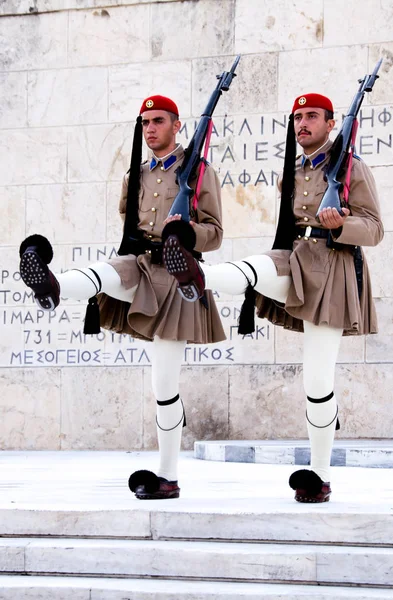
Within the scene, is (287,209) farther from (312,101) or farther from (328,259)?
(312,101)

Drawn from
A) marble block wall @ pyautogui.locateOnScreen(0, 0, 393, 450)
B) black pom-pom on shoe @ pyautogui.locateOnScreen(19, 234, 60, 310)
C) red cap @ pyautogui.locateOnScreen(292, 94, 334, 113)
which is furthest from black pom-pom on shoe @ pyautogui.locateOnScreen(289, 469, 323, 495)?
marble block wall @ pyautogui.locateOnScreen(0, 0, 393, 450)

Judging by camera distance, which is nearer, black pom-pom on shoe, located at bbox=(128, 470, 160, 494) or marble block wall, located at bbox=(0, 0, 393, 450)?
black pom-pom on shoe, located at bbox=(128, 470, 160, 494)

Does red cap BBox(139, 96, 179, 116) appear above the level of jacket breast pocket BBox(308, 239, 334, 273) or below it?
above

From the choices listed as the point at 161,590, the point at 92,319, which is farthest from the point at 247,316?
the point at 161,590

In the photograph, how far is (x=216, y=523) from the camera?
4879mm

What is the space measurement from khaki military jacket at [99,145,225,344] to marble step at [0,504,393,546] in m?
0.92

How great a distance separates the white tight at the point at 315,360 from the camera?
5429 mm

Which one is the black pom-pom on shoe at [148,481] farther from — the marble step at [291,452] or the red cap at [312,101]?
the marble step at [291,452]

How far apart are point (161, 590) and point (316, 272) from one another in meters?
1.79

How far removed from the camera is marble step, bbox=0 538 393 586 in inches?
177

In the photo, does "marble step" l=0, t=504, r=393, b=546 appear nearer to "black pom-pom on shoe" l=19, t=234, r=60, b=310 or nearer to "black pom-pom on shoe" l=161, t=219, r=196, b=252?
"black pom-pom on shoe" l=19, t=234, r=60, b=310

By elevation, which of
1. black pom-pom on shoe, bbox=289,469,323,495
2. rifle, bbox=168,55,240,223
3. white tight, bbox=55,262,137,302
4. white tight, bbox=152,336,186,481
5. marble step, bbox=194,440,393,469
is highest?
rifle, bbox=168,55,240,223

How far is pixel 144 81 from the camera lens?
33.9 ft

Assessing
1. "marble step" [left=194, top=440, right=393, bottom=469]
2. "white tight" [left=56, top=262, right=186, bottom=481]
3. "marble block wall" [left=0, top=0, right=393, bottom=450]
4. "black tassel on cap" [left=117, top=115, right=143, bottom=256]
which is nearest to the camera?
"white tight" [left=56, top=262, right=186, bottom=481]
